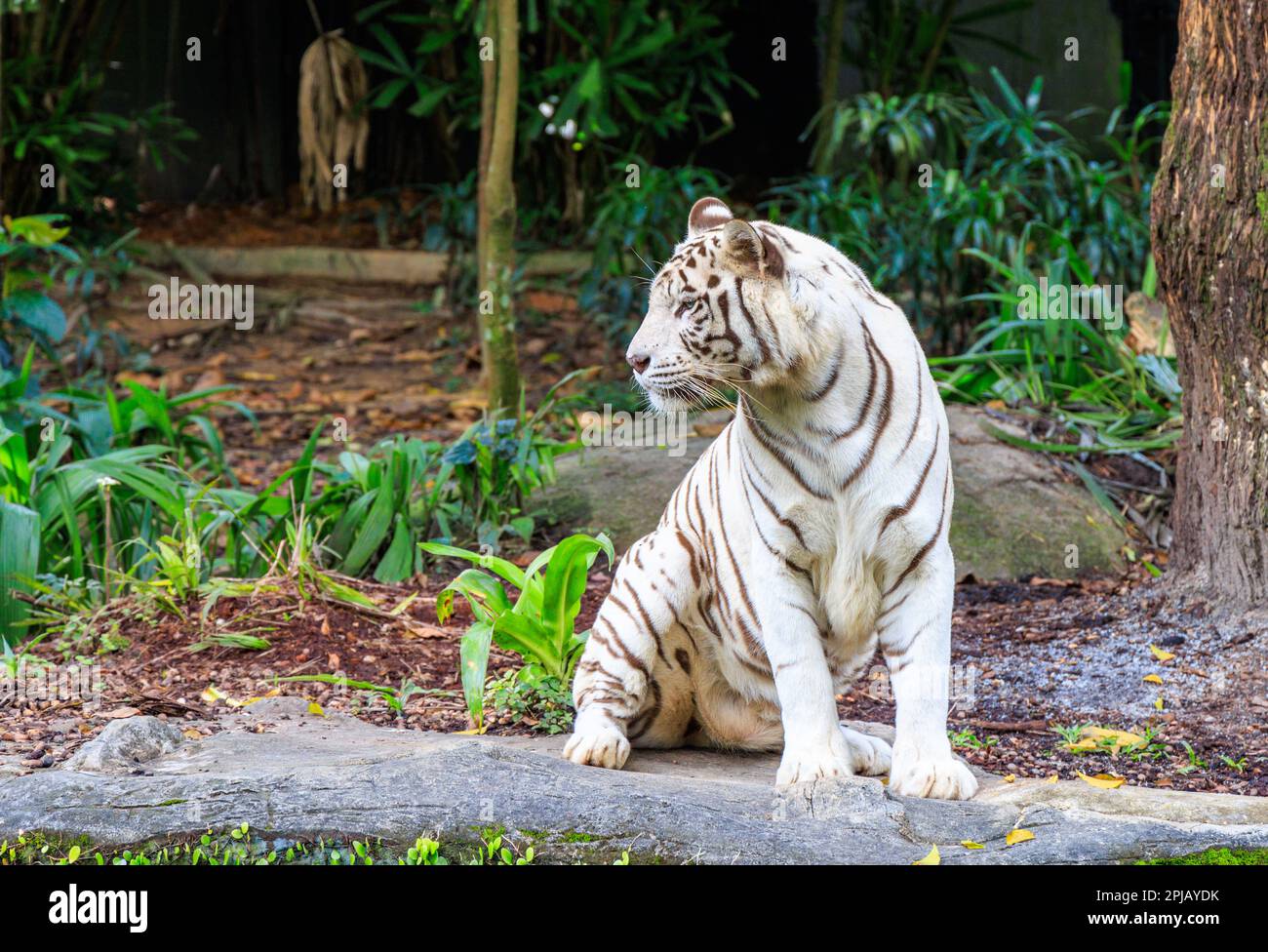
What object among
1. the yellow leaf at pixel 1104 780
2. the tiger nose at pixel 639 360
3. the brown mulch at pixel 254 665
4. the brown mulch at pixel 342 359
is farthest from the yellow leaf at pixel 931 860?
the brown mulch at pixel 342 359

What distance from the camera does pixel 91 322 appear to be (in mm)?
9148

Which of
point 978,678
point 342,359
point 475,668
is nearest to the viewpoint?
point 475,668

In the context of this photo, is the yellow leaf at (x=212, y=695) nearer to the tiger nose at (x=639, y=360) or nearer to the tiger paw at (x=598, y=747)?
the tiger paw at (x=598, y=747)

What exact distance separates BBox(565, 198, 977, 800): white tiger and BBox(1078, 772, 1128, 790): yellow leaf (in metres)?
0.32

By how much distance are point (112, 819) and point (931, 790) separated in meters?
1.73

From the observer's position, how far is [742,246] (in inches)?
122

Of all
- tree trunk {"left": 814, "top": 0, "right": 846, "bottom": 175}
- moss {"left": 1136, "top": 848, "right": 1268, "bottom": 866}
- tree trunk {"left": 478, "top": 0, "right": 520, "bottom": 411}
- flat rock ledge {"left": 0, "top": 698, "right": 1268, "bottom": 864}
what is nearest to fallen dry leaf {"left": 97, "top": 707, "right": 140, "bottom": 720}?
flat rock ledge {"left": 0, "top": 698, "right": 1268, "bottom": 864}

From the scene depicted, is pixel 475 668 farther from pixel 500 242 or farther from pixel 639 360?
pixel 500 242

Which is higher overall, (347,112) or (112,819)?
(347,112)

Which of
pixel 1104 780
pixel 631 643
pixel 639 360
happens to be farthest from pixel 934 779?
pixel 639 360

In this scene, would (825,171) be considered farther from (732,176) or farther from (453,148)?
(453,148)

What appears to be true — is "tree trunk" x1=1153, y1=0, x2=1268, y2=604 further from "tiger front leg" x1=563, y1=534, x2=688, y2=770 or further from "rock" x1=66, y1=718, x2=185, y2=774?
"rock" x1=66, y1=718, x2=185, y2=774

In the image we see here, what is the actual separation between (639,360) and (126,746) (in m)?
1.49

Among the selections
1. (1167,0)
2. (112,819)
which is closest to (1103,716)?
(112,819)
